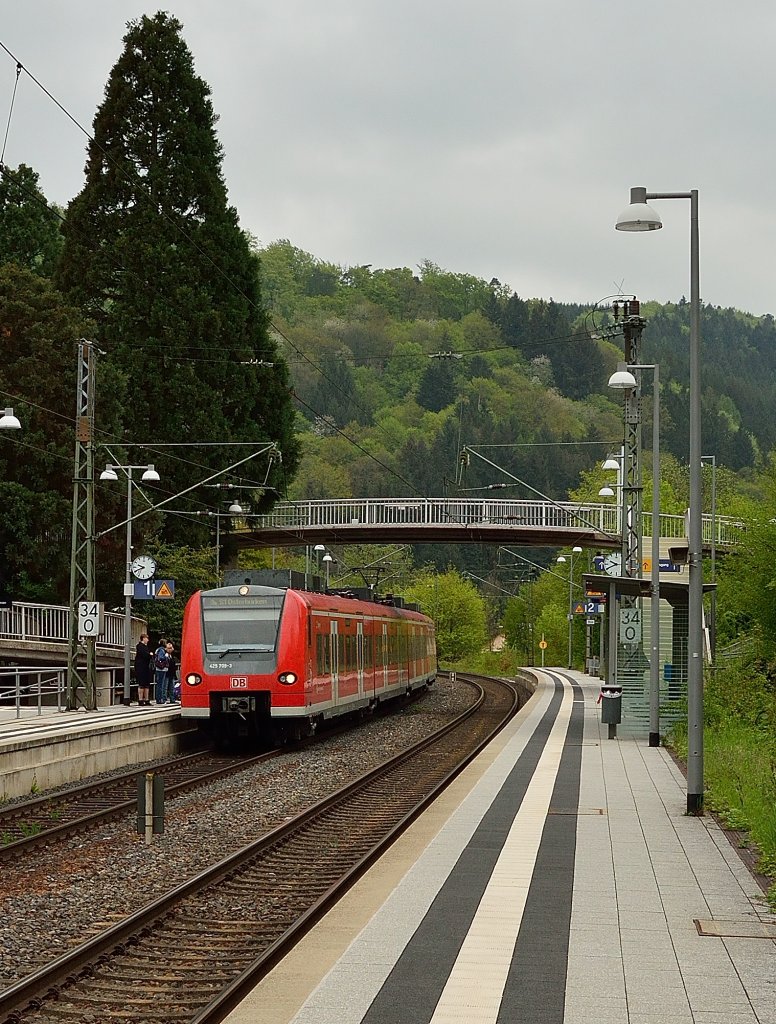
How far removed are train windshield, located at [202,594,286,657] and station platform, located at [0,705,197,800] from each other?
1.89m

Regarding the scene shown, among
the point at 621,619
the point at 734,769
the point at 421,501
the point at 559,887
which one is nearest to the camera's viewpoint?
the point at 559,887

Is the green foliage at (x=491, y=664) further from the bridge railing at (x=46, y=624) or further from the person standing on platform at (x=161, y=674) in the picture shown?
the person standing on platform at (x=161, y=674)

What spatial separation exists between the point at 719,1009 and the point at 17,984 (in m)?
3.91

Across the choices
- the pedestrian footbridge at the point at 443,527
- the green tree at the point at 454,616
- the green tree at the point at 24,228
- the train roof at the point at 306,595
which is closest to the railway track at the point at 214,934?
the train roof at the point at 306,595

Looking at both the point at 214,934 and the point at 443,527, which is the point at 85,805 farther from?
the point at 443,527

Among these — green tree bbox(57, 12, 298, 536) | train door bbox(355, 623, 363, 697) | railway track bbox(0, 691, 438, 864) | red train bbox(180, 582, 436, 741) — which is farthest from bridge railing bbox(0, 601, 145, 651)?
railway track bbox(0, 691, 438, 864)

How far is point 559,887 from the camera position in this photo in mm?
11250

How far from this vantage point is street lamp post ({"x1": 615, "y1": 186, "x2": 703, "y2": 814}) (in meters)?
16.0

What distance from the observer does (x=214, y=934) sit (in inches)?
407

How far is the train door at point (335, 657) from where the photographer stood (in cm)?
2988

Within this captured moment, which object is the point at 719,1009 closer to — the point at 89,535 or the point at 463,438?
the point at 89,535

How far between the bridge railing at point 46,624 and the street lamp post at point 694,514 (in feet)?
78.0

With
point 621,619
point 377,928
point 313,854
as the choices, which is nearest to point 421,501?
point 621,619

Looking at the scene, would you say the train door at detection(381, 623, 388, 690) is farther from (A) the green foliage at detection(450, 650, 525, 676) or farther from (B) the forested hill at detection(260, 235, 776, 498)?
(B) the forested hill at detection(260, 235, 776, 498)
